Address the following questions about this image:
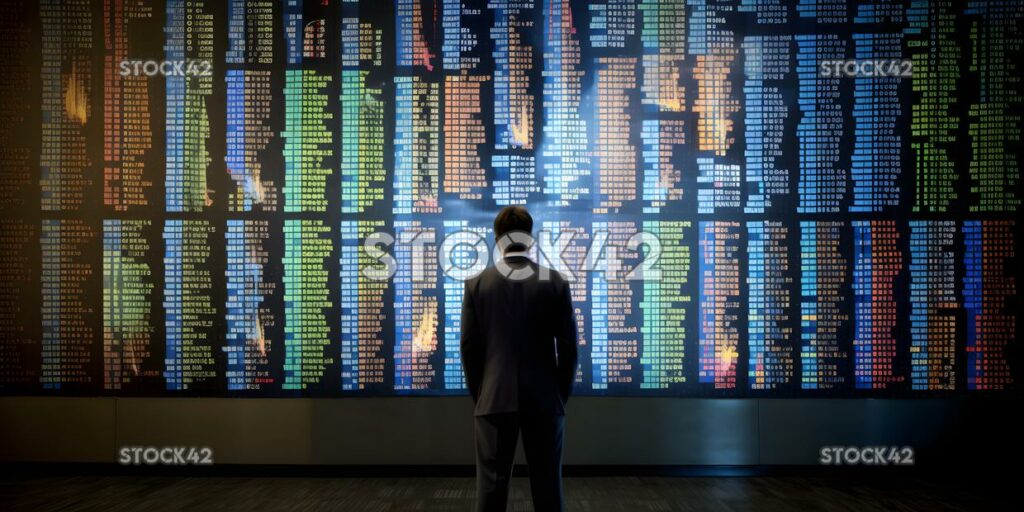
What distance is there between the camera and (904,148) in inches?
167

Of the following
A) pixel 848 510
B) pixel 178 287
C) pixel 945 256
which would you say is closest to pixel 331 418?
pixel 178 287

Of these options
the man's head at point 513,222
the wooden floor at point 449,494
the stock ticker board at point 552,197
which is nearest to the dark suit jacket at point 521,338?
the man's head at point 513,222

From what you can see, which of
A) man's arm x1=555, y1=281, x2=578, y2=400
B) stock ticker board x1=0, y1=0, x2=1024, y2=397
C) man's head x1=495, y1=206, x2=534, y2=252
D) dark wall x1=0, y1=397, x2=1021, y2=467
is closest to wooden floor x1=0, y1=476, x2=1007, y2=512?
dark wall x1=0, y1=397, x2=1021, y2=467

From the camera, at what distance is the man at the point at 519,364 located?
2494 mm

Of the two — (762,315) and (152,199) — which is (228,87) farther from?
(762,315)

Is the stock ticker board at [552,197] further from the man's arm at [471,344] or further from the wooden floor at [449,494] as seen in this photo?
the man's arm at [471,344]

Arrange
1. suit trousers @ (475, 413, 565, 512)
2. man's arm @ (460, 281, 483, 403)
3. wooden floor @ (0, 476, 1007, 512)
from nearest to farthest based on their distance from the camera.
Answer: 1. suit trousers @ (475, 413, 565, 512)
2. man's arm @ (460, 281, 483, 403)
3. wooden floor @ (0, 476, 1007, 512)

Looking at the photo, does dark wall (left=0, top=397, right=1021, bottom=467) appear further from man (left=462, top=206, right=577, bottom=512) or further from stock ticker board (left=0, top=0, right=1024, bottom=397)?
man (left=462, top=206, right=577, bottom=512)

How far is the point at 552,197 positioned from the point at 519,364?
73.6 inches

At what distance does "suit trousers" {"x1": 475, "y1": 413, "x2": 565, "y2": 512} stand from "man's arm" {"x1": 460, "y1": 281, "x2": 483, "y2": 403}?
192 mm

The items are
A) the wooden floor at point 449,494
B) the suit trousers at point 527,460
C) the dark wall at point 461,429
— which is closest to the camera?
the suit trousers at point 527,460

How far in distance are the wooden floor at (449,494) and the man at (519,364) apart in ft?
4.13

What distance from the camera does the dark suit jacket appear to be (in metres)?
2.50

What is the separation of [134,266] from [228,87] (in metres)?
1.24
